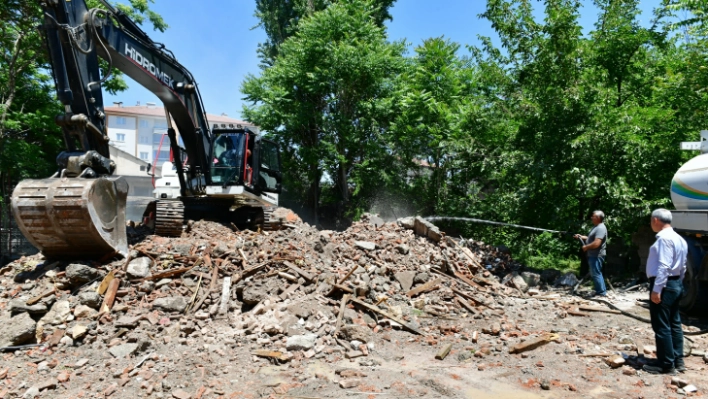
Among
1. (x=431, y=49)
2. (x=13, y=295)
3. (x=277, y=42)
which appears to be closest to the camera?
(x=13, y=295)

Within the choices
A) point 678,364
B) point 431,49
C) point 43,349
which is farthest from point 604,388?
point 431,49

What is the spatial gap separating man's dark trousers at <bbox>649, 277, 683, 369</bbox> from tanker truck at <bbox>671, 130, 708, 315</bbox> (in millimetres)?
2731

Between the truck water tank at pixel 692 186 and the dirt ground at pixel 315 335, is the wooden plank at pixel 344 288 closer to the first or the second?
the dirt ground at pixel 315 335

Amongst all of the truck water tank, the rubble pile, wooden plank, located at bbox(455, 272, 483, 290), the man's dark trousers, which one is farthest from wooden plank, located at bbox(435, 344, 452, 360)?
the truck water tank

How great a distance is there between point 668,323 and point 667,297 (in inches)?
11.5

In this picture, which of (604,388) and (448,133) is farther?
(448,133)

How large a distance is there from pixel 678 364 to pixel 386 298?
3.73 meters

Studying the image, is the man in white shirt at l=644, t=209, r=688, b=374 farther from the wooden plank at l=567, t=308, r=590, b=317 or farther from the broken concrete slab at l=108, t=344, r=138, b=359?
the broken concrete slab at l=108, t=344, r=138, b=359

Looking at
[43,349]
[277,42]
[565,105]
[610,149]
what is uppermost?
[277,42]

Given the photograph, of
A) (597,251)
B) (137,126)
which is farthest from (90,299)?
(137,126)

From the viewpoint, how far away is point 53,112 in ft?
52.0

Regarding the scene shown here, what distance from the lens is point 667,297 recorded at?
5219 mm

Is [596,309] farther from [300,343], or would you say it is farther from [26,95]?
[26,95]

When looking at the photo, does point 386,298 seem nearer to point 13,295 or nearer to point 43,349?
point 43,349
